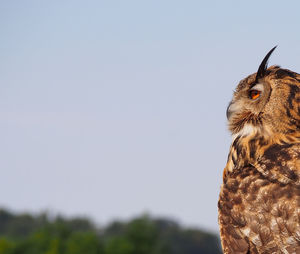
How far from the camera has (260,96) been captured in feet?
16.8

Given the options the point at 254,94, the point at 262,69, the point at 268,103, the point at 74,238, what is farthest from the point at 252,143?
the point at 74,238

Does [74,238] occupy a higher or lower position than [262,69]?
higher

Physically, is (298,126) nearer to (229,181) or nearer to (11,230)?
(229,181)

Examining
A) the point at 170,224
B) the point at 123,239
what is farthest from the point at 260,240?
the point at 170,224

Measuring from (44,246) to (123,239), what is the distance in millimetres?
13526

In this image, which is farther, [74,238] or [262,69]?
[74,238]

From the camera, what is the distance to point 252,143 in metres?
5.03

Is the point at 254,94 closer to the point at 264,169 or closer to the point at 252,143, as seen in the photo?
the point at 252,143

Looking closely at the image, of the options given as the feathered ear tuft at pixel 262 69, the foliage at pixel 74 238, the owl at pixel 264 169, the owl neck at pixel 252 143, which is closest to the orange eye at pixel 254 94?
the owl at pixel 264 169

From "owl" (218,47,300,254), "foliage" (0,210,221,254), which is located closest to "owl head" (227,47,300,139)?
"owl" (218,47,300,254)

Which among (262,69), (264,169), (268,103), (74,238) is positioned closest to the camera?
(264,169)

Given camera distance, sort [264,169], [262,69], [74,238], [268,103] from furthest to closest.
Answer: [74,238] < [262,69] < [268,103] < [264,169]

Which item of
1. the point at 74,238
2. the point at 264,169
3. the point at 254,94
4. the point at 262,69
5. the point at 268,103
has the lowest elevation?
the point at 264,169

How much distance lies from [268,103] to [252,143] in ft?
1.39
